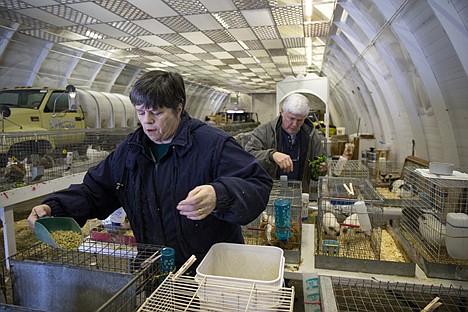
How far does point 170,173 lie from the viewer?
1382 millimetres

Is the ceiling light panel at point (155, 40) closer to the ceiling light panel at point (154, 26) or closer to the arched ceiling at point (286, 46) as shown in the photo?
the arched ceiling at point (286, 46)

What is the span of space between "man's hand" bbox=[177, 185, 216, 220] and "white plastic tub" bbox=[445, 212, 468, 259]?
138 cm

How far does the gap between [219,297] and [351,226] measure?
1388 millimetres

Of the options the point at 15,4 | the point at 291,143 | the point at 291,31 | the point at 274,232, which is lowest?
the point at 274,232

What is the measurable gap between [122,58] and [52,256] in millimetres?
9694

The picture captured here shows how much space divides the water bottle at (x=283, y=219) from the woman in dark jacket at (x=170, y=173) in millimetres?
423

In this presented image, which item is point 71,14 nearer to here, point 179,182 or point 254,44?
point 254,44

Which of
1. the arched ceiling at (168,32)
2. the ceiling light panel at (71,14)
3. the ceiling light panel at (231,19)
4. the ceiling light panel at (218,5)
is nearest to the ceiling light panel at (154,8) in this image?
the arched ceiling at (168,32)

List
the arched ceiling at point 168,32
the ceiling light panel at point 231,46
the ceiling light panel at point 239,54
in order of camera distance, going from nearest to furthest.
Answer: the arched ceiling at point 168,32 < the ceiling light panel at point 231,46 < the ceiling light panel at point 239,54

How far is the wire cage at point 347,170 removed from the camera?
11.6 ft

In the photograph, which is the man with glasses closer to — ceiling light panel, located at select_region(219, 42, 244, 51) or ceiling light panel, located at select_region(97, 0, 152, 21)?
ceiling light panel, located at select_region(97, 0, 152, 21)

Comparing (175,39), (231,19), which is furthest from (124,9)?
(175,39)

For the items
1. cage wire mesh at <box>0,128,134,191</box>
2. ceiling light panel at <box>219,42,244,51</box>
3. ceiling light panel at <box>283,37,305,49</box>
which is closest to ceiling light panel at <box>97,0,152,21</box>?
cage wire mesh at <box>0,128,134,191</box>

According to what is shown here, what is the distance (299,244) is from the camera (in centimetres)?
198
